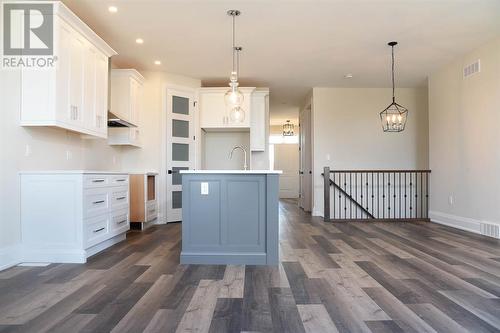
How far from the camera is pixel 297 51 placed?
196 inches

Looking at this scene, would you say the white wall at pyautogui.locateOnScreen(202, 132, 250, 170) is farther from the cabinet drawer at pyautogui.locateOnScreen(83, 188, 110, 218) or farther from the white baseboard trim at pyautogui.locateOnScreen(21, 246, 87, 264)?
the white baseboard trim at pyautogui.locateOnScreen(21, 246, 87, 264)

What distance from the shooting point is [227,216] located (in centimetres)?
335

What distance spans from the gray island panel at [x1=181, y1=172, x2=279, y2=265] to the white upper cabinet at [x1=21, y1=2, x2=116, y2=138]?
4.80 ft

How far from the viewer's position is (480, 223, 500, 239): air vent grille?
449cm

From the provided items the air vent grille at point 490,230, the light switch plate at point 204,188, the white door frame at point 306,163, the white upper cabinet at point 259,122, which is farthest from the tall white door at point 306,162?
the light switch plate at point 204,188

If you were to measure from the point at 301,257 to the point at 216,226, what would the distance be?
1025 millimetres

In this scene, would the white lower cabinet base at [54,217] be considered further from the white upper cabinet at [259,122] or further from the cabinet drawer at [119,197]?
the white upper cabinet at [259,122]

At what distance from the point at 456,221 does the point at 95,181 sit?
5.67 metres

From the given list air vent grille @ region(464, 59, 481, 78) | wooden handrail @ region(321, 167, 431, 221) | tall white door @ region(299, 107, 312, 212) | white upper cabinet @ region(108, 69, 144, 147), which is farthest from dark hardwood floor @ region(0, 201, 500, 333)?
tall white door @ region(299, 107, 312, 212)

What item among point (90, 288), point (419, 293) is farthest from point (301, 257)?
point (90, 288)

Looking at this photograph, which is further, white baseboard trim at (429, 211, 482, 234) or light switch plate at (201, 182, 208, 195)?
white baseboard trim at (429, 211, 482, 234)

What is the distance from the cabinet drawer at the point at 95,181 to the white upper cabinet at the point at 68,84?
0.57m

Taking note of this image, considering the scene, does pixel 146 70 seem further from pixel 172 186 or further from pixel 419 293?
pixel 419 293

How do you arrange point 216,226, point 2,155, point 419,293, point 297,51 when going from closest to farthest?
1. point 419,293
2. point 2,155
3. point 216,226
4. point 297,51
